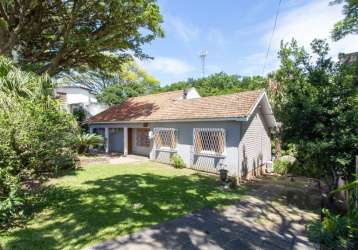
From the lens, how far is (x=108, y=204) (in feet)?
27.9

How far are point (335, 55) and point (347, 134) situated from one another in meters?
3.31

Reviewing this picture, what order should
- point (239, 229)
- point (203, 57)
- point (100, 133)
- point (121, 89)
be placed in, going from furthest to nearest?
point (203, 57)
point (121, 89)
point (100, 133)
point (239, 229)

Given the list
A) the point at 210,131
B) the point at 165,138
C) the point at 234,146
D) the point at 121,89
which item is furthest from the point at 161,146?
the point at 121,89

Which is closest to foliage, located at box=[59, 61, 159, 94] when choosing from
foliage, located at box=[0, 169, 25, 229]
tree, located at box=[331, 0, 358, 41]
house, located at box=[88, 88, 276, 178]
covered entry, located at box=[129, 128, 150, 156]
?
covered entry, located at box=[129, 128, 150, 156]

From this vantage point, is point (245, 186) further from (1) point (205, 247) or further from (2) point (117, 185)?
(1) point (205, 247)

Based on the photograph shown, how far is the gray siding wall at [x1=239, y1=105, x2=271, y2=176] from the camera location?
1388 cm

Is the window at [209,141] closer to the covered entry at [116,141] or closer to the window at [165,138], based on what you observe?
the window at [165,138]

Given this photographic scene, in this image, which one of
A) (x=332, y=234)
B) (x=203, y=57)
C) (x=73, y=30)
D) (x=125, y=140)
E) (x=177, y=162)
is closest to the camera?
(x=332, y=234)

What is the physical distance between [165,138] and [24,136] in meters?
11.7

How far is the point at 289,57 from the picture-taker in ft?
31.5

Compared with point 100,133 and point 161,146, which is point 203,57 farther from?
point 161,146

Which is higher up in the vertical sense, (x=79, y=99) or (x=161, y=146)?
(x=79, y=99)

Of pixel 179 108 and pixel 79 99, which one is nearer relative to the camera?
pixel 179 108

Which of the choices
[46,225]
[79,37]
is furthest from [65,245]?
[79,37]
